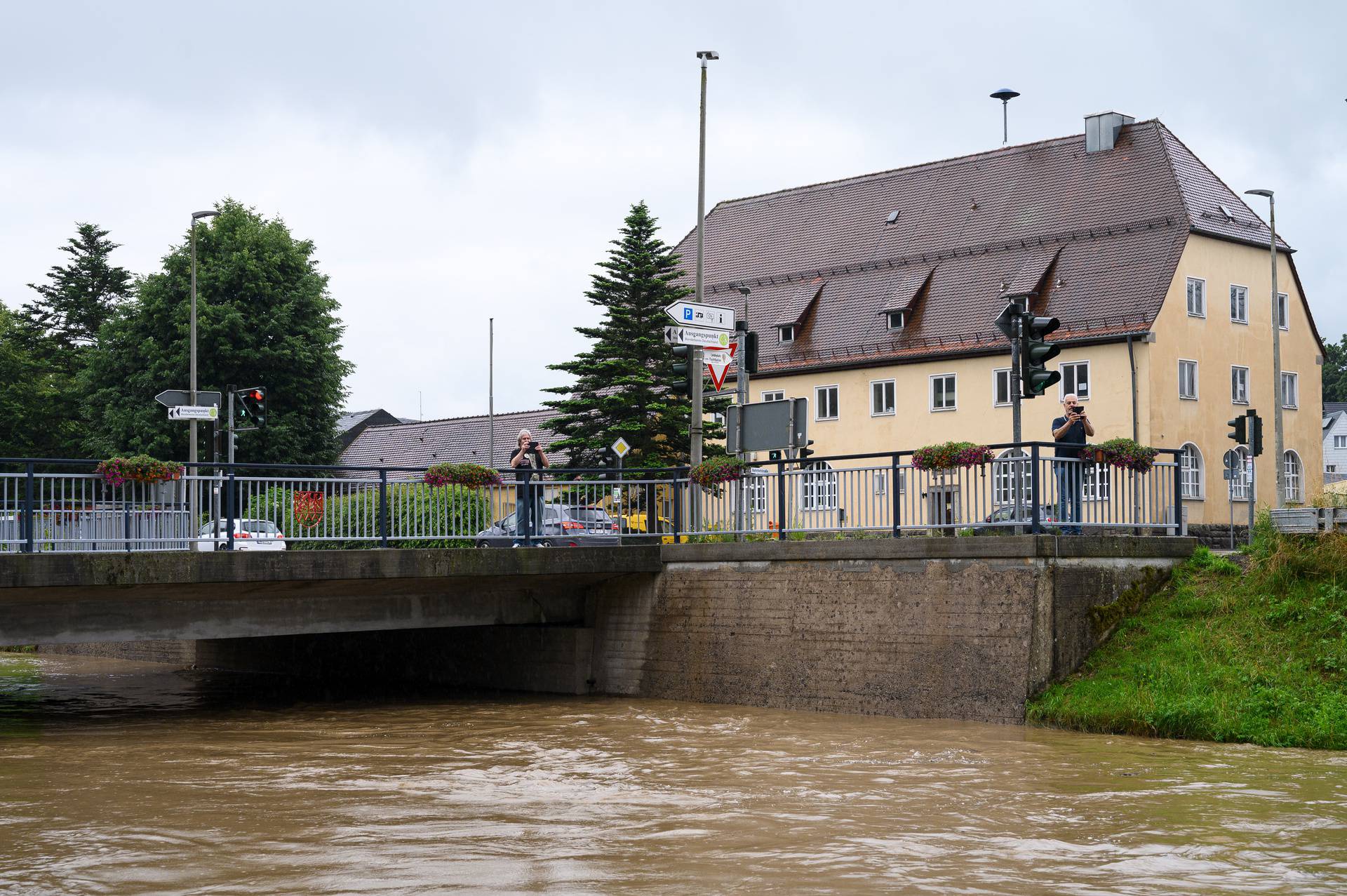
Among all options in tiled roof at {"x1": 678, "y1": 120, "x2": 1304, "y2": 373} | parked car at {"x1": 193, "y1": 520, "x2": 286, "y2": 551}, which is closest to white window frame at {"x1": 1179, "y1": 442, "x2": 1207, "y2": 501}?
tiled roof at {"x1": 678, "y1": 120, "x2": 1304, "y2": 373}

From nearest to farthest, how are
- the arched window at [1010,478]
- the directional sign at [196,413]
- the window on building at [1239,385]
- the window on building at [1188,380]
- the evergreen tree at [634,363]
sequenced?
the arched window at [1010,478] → the directional sign at [196,413] → the evergreen tree at [634,363] → the window on building at [1188,380] → the window on building at [1239,385]

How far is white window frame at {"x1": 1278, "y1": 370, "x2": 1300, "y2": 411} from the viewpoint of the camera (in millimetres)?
50562

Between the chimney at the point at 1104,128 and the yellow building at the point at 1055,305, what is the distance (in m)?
0.06

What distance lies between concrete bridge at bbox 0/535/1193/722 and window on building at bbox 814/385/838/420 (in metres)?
29.5

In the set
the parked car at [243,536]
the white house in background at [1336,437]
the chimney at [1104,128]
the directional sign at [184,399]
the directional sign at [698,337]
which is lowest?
the parked car at [243,536]

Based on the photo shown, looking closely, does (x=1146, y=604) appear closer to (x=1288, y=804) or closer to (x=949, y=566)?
(x=949, y=566)

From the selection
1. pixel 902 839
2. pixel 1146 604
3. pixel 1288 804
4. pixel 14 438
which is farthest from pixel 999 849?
pixel 14 438

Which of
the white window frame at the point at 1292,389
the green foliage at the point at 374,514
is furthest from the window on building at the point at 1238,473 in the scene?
the green foliage at the point at 374,514

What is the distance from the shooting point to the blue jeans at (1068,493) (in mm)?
18203

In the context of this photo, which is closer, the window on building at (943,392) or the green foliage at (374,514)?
the green foliage at (374,514)

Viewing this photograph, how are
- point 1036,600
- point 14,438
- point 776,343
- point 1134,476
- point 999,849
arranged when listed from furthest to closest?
point 14,438, point 776,343, point 1134,476, point 1036,600, point 999,849

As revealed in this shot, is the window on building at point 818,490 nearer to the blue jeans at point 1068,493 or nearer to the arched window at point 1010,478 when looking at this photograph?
the arched window at point 1010,478

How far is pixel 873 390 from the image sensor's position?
5134 cm

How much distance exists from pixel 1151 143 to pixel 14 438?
1641 inches
